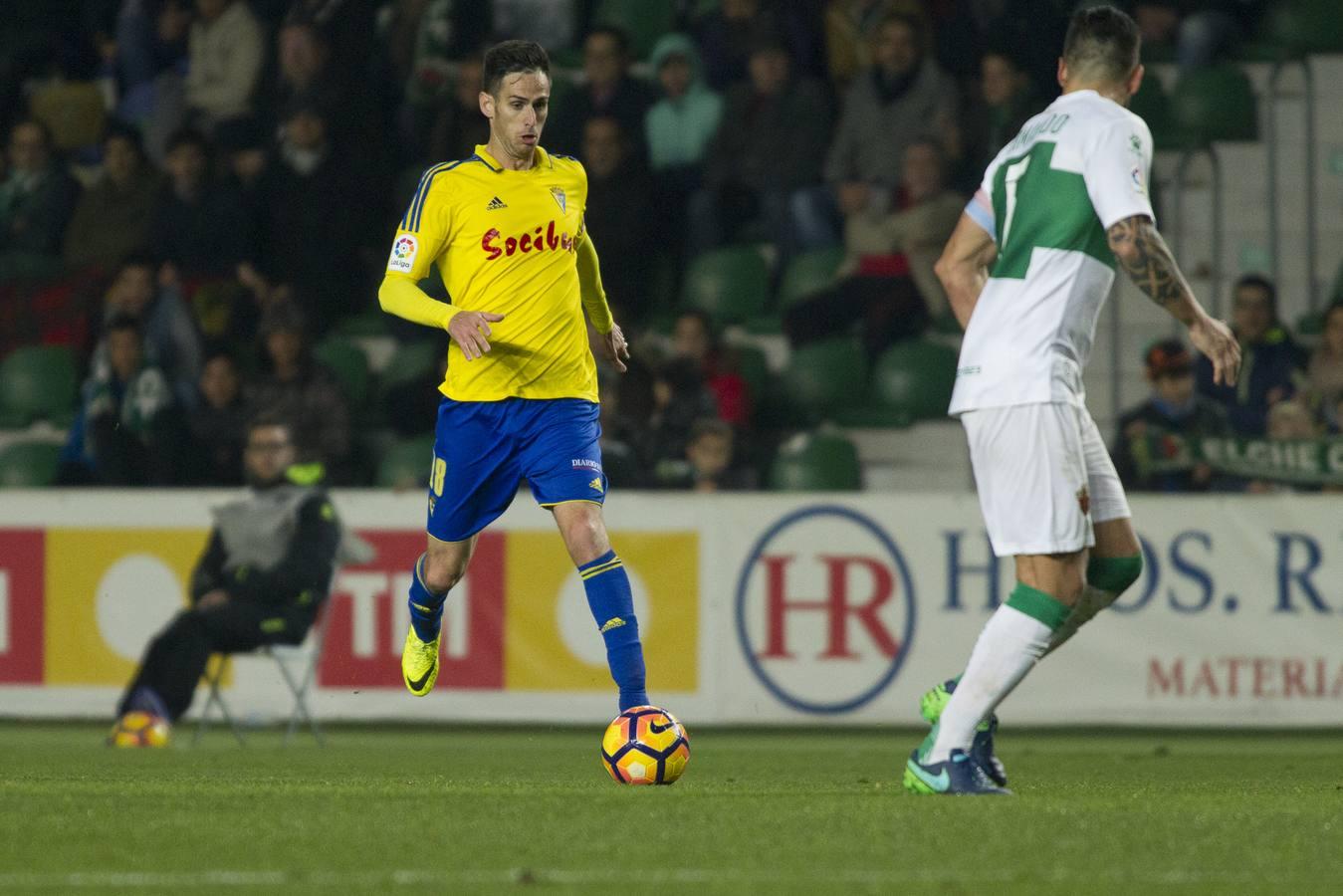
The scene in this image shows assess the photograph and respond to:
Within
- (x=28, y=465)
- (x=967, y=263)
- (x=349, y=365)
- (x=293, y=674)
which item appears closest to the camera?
(x=967, y=263)

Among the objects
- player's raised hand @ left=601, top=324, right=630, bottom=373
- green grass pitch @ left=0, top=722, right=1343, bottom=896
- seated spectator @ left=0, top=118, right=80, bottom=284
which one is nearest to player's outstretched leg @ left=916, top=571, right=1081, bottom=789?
green grass pitch @ left=0, top=722, right=1343, bottom=896

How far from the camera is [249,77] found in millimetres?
15953

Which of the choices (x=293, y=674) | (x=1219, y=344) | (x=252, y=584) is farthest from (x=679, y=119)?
(x=1219, y=344)

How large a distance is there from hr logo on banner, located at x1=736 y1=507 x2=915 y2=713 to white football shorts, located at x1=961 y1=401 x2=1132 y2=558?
5.86m

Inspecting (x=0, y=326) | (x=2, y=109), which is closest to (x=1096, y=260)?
(x=0, y=326)

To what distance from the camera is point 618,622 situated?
6.98 metres

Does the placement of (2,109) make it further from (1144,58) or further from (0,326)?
(1144,58)

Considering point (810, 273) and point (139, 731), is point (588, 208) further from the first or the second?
point (139, 731)

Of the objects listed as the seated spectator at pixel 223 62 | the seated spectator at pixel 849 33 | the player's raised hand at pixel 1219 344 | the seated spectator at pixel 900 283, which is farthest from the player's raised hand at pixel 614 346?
the seated spectator at pixel 223 62

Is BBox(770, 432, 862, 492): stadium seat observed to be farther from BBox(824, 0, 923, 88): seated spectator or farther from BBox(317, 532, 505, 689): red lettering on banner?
BBox(824, 0, 923, 88): seated spectator

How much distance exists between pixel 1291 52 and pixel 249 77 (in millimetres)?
7302

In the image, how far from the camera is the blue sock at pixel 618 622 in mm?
6926

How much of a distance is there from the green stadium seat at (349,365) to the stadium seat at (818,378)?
2.78 m

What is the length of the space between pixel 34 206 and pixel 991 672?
36.8 ft
